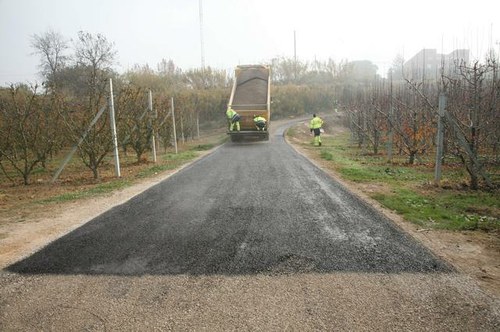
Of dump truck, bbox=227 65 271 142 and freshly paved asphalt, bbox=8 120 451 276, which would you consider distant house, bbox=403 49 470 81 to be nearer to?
freshly paved asphalt, bbox=8 120 451 276

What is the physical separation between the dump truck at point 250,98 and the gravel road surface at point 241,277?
13.1 metres

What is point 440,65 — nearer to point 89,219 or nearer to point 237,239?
A: point 237,239

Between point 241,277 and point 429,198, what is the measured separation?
4.89 metres

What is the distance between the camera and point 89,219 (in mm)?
6012

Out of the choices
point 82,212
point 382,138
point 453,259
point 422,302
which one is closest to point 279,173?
point 82,212

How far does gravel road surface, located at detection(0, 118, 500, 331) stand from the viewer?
304 cm

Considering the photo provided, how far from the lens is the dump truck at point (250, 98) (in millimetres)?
19062

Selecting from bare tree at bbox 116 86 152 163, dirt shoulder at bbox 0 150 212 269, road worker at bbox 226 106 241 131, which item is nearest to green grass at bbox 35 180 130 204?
dirt shoulder at bbox 0 150 212 269

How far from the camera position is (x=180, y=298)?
3375mm

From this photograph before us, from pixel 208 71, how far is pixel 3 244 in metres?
42.5

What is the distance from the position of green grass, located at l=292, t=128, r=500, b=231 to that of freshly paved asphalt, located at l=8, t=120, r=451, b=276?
28.2 inches

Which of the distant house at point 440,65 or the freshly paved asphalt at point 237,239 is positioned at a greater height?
the distant house at point 440,65

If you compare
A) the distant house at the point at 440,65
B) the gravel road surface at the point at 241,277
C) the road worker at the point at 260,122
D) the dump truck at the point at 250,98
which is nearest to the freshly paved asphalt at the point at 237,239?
the gravel road surface at the point at 241,277

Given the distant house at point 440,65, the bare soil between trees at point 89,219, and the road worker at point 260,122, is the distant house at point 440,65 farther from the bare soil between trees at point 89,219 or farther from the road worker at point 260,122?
the road worker at point 260,122
